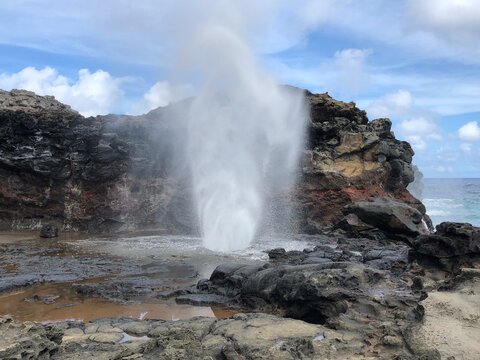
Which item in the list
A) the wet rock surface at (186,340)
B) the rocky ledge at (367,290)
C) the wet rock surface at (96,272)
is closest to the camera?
the wet rock surface at (186,340)

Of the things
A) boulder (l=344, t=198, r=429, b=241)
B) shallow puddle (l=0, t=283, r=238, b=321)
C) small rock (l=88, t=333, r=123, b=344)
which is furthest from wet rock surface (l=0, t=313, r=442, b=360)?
boulder (l=344, t=198, r=429, b=241)

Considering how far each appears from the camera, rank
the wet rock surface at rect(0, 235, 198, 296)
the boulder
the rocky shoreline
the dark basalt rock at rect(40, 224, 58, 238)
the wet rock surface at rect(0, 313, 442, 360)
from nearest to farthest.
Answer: the wet rock surface at rect(0, 313, 442, 360), the rocky shoreline, the wet rock surface at rect(0, 235, 198, 296), the boulder, the dark basalt rock at rect(40, 224, 58, 238)

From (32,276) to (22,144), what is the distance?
41.6 ft

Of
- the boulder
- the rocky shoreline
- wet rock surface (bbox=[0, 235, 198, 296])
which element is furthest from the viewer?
the boulder

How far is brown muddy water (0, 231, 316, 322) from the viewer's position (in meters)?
7.71

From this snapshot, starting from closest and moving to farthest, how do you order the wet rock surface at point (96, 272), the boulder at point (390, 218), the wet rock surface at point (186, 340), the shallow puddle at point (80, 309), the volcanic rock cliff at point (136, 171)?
the wet rock surface at point (186, 340)
the shallow puddle at point (80, 309)
the wet rock surface at point (96, 272)
the boulder at point (390, 218)
the volcanic rock cliff at point (136, 171)

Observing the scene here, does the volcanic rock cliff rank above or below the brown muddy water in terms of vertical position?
above

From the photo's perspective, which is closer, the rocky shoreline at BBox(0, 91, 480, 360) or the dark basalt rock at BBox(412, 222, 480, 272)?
the rocky shoreline at BBox(0, 91, 480, 360)

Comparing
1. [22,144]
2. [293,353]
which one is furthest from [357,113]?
[293,353]

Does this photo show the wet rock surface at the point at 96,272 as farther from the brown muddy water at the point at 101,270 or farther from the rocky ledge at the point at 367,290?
the rocky ledge at the point at 367,290

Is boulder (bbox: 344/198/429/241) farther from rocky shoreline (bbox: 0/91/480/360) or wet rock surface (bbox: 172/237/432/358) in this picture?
wet rock surface (bbox: 172/237/432/358)

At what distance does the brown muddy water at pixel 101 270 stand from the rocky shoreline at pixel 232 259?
92mm

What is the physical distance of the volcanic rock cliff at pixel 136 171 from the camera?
803 inches

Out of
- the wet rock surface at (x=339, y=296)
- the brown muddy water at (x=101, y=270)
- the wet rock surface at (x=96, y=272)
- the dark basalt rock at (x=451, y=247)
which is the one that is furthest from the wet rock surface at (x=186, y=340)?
the dark basalt rock at (x=451, y=247)
